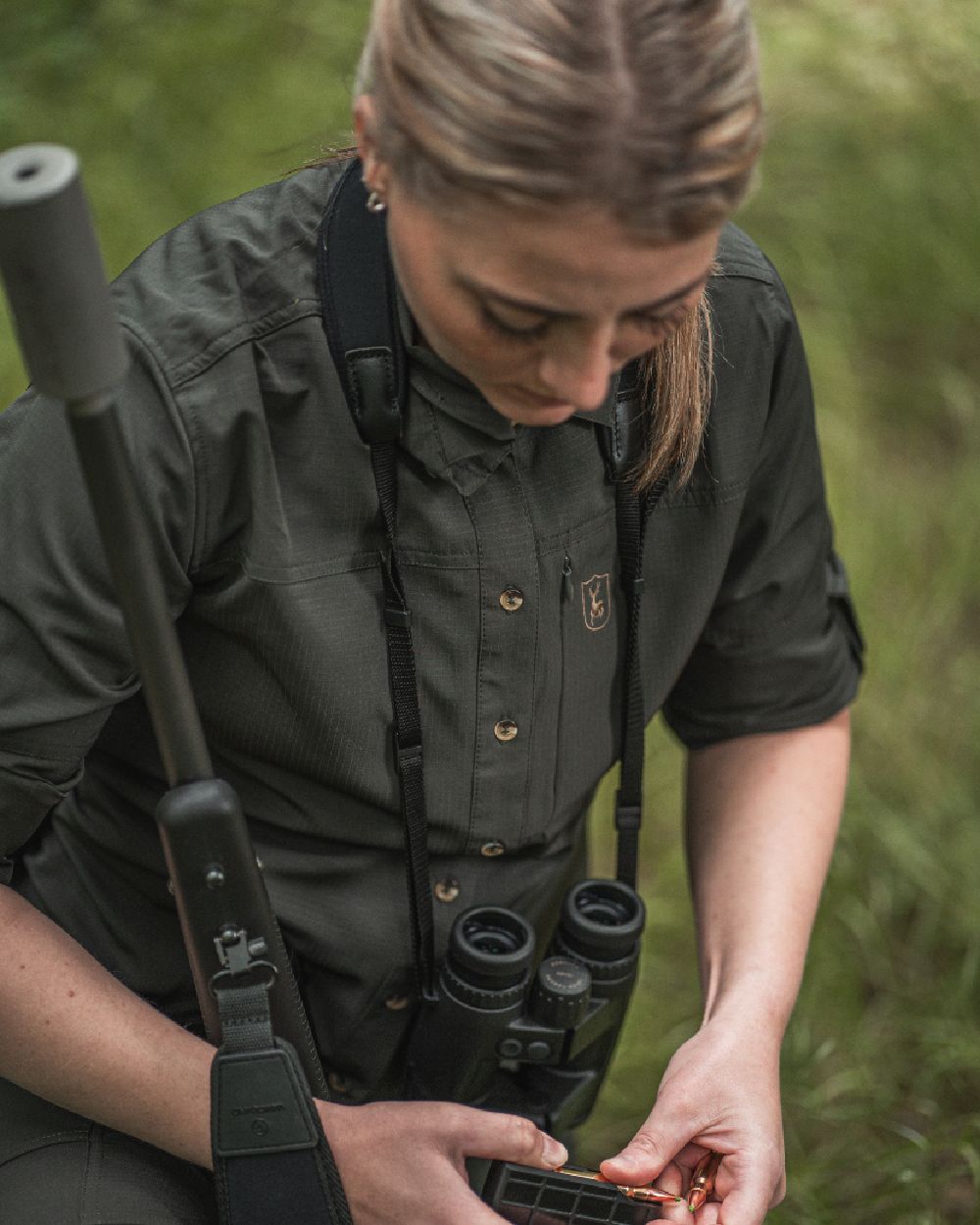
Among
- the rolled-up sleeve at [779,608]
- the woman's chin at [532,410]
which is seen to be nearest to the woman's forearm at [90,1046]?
the woman's chin at [532,410]

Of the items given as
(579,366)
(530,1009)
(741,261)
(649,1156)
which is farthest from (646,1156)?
(741,261)

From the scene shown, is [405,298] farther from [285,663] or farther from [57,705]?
[57,705]

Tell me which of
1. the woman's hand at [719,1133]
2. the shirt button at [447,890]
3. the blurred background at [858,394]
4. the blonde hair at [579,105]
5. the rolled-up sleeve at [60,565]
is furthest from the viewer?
the blurred background at [858,394]

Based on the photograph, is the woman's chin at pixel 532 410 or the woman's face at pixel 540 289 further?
the woman's chin at pixel 532 410

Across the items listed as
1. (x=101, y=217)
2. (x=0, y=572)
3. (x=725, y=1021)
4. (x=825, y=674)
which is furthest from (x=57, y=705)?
(x=101, y=217)

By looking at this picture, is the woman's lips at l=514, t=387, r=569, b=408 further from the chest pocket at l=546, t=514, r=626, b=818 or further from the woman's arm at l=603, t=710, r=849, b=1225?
the woman's arm at l=603, t=710, r=849, b=1225

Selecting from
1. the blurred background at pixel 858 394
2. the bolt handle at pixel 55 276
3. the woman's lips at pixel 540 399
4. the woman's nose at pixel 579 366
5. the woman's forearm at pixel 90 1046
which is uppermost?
the bolt handle at pixel 55 276

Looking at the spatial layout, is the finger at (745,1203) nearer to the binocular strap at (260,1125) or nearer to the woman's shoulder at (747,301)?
the binocular strap at (260,1125)

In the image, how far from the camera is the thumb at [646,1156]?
58.5 inches

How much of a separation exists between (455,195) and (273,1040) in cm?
65

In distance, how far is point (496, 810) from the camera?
162 centimetres

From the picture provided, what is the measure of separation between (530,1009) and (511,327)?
0.81m

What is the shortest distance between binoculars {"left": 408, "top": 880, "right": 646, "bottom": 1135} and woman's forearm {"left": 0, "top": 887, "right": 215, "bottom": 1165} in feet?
0.96

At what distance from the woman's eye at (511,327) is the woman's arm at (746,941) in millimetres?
811
